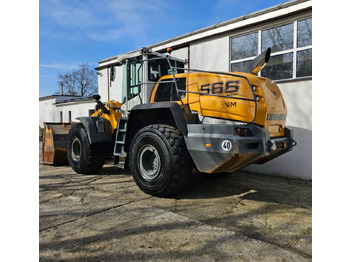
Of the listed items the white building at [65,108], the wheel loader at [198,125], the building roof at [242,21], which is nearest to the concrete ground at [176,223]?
the wheel loader at [198,125]

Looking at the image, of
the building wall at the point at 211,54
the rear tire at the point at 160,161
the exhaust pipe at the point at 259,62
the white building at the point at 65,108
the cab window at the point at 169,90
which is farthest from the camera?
the white building at the point at 65,108

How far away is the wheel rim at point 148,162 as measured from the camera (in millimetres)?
4539

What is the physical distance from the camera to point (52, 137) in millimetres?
7516

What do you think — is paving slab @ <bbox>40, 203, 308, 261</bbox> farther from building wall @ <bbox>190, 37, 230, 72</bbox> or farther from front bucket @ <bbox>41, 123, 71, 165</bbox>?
building wall @ <bbox>190, 37, 230, 72</bbox>

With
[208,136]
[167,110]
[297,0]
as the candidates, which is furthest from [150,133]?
[297,0]

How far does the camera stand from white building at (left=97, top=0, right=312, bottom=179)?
20.4 ft

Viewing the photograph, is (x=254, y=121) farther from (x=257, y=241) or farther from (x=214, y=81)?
(x=257, y=241)

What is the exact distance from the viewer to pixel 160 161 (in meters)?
4.36

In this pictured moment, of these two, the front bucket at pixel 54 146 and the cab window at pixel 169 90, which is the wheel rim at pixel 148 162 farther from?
the front bucket at pixel 54 146

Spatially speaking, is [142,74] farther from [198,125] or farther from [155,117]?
[198,125]

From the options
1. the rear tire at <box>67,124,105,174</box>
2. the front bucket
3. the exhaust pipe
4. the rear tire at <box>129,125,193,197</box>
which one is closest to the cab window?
the rear tire at <box>129,125,193,197</box>

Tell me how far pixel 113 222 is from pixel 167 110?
2.07 metres

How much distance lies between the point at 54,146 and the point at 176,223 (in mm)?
5426

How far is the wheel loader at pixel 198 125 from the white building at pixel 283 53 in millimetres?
1434
